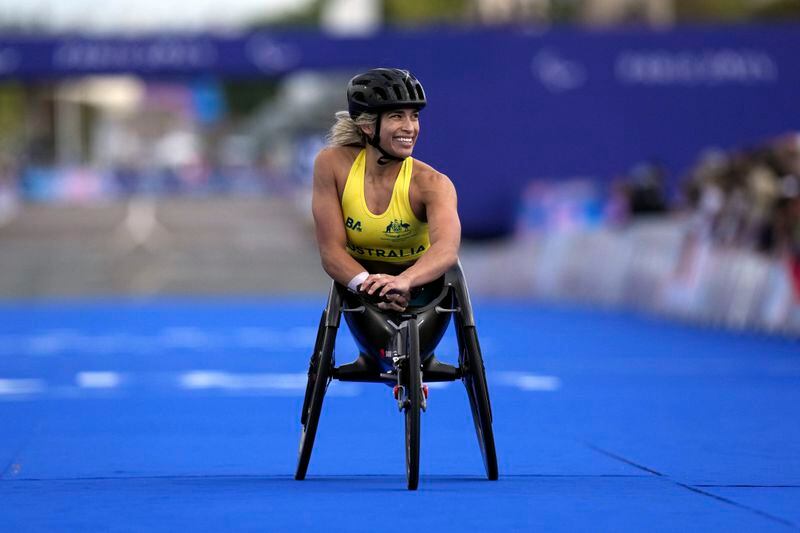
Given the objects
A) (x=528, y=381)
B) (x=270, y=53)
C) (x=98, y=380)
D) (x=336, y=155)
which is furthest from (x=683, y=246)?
(x=270, y=53)

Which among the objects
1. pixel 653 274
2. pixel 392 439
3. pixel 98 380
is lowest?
pixel 653 274

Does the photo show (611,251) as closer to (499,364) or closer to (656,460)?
(499,364)

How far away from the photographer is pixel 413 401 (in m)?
6.84

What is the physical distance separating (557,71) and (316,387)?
3152 cm

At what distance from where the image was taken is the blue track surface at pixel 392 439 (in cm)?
624

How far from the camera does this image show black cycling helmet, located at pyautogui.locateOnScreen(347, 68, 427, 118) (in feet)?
23.4

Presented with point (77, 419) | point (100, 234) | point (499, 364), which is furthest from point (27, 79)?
point (77, 419)

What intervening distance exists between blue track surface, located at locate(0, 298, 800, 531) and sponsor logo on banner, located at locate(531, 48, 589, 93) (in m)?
19.4

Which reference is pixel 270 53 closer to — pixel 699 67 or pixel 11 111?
pixel 699 67

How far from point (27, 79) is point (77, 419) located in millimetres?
28796

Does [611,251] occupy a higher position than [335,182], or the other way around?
[335,182]

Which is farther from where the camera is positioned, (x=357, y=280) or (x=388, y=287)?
(x=357, y=280)

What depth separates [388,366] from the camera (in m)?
7.27

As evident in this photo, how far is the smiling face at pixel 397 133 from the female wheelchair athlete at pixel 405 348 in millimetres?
588
